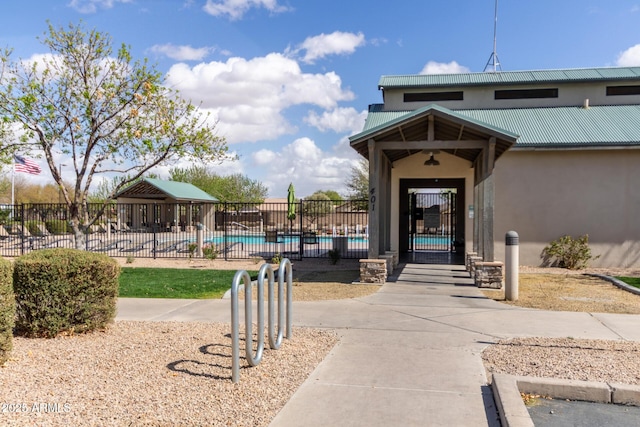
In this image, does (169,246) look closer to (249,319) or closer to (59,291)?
(59,291)

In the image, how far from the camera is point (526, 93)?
63.1 ft

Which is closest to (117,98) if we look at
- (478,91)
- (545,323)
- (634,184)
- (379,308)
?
(379,308)

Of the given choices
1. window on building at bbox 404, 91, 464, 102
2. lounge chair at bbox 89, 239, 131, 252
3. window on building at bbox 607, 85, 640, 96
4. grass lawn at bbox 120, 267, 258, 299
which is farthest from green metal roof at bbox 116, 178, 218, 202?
window on building at bbox 607, 85, 640, 96

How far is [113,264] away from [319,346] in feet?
9.67

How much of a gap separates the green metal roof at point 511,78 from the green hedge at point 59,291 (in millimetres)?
15670

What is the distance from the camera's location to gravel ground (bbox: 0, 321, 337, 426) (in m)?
3.89

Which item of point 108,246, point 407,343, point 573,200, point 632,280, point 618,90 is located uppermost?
point 618,90

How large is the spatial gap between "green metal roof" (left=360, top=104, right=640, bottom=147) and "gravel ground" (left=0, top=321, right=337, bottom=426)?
9533mm

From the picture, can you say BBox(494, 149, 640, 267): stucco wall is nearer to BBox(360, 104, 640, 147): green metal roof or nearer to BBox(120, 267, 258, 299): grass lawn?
BBox(360, 104, 640, 147): green metal roof

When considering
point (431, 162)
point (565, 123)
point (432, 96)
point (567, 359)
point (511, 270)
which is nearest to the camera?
point (567, 359)

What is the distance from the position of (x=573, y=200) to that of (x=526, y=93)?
19.7 feet

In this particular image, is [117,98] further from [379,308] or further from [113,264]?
[379,308]

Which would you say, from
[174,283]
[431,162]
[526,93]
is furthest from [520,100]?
[174,283]

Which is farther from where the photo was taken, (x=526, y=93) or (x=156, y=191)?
(x=156, y=191)
